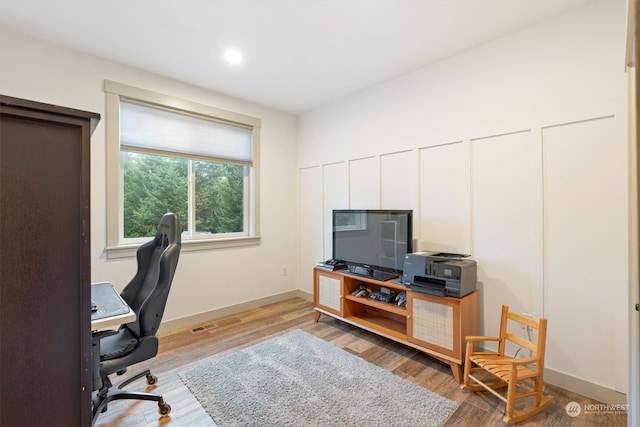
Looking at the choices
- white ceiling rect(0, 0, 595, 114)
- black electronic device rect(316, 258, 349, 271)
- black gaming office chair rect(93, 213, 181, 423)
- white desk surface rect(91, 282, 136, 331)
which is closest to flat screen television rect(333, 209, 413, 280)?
black electronic device rect(316, 258, 349, 271)

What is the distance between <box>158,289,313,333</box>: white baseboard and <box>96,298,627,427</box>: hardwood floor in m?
0.08

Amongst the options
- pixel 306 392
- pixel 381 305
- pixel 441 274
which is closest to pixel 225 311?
pixel 306 392

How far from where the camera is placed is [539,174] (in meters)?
2.12

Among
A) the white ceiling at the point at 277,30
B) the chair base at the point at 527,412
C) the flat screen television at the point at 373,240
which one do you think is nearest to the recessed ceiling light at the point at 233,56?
the white ceiling at the point at 277,30

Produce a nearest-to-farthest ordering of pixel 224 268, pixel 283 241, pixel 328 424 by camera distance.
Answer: pixel 328 424
pixel 224 268
pixel 283 241

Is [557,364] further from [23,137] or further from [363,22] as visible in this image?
[23,137]

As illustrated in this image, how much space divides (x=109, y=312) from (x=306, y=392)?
1360 mm

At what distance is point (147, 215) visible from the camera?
3004 mm

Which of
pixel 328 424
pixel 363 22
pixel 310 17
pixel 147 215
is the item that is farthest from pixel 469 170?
pixel 147 215

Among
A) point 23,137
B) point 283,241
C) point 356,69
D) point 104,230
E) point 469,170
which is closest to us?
point 23,137

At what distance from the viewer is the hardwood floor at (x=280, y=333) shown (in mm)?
1726

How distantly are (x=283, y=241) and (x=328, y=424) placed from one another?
2641 millimetres

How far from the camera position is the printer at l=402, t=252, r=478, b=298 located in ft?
7.11

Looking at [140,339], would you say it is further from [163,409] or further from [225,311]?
[225,311]
